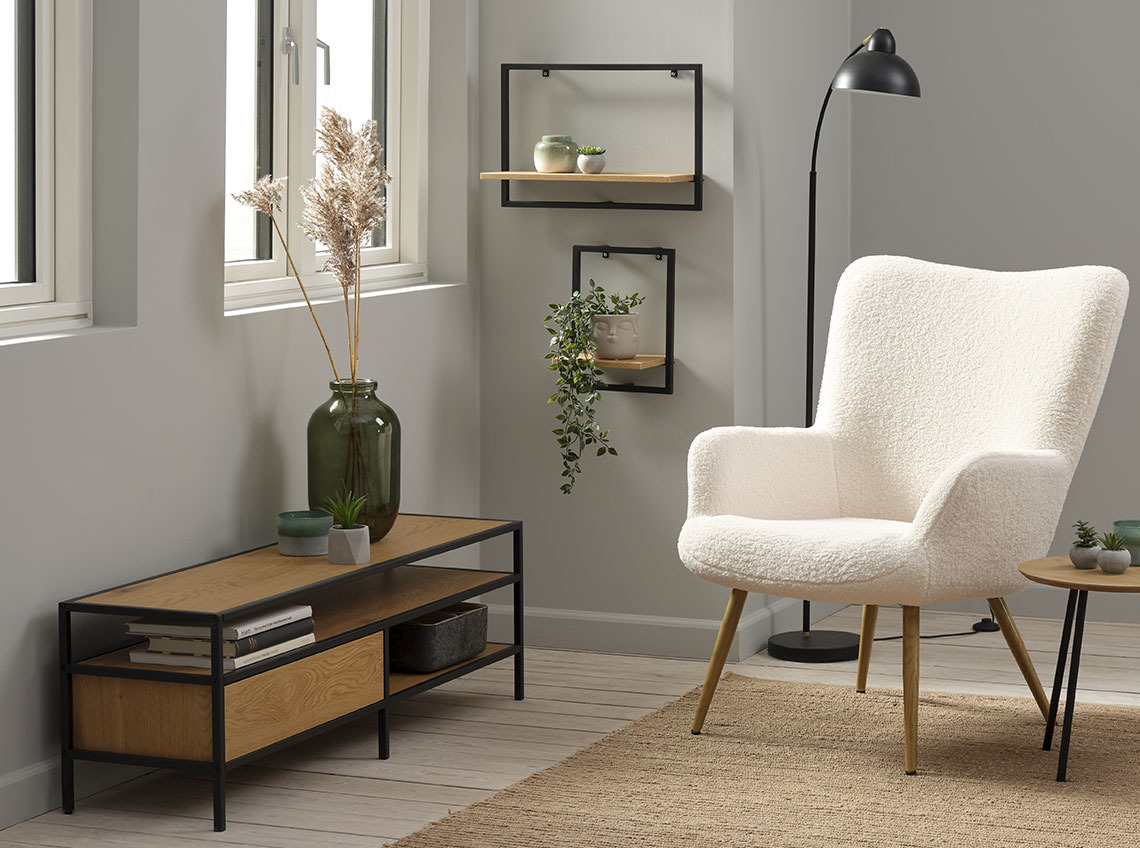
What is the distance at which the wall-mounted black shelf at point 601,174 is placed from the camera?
409cm

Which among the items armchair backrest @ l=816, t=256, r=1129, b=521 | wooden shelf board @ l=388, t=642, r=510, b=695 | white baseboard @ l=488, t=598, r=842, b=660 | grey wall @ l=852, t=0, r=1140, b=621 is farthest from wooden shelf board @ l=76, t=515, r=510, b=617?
grey wall @ l=852, t=0, r=1140, b=621

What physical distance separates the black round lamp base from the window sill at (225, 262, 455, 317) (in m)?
1.26

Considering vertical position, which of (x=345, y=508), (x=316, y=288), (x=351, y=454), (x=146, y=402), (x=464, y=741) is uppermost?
(x=316, y=288)

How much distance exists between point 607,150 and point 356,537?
1.41m

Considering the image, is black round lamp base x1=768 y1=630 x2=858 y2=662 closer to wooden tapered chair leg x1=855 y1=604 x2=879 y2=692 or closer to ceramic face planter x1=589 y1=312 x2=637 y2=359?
wooden tapered chair leg x1=855 y1=604 x2=879 y2=692

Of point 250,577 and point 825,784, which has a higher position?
point 250,577

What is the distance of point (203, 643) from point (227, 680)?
0.29 ft

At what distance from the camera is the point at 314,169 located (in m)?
3.90

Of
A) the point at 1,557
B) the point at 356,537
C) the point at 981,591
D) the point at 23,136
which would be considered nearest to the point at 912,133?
the point at 981,591

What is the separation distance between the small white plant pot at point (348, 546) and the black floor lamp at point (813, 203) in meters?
1.32

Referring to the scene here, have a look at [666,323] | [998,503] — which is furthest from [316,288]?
[998,503]

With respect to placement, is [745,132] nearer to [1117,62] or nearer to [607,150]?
[607,150]

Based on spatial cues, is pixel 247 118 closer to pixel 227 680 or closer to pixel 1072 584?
pixel 227 680

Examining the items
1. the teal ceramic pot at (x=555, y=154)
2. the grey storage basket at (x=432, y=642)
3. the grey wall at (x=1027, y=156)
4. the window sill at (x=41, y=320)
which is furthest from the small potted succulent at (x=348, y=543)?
the grey wall at (x=1027, y=156)
